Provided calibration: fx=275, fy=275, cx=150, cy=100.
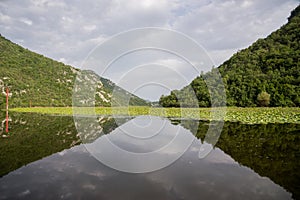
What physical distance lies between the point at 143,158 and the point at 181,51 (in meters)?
7.84

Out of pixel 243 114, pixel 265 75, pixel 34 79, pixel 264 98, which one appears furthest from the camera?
pixel 34 79

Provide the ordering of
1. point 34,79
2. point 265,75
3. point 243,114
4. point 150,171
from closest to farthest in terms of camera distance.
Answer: point 150,171 → point 243,114 → point 265,75 → point 34,79

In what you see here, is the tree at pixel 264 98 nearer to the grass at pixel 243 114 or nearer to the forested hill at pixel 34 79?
the grass at pixel 243 114

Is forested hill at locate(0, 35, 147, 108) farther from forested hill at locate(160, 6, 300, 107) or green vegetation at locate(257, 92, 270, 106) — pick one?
green vegetation at locate(257, 92, 270, 106)

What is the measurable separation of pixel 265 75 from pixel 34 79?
47.8 meters

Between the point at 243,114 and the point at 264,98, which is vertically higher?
the point at 264,98

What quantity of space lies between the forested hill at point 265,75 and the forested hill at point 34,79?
17.0m

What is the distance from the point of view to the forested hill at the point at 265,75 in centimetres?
3272

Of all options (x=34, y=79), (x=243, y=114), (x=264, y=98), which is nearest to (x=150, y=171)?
(x=243, y=114)

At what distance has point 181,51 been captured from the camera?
43.7ft

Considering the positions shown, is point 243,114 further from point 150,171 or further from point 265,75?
point 265,75

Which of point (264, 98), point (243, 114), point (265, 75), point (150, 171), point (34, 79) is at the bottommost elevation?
point (150, 171)

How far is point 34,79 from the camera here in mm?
61156

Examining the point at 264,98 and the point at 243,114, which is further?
the point at 264,98
